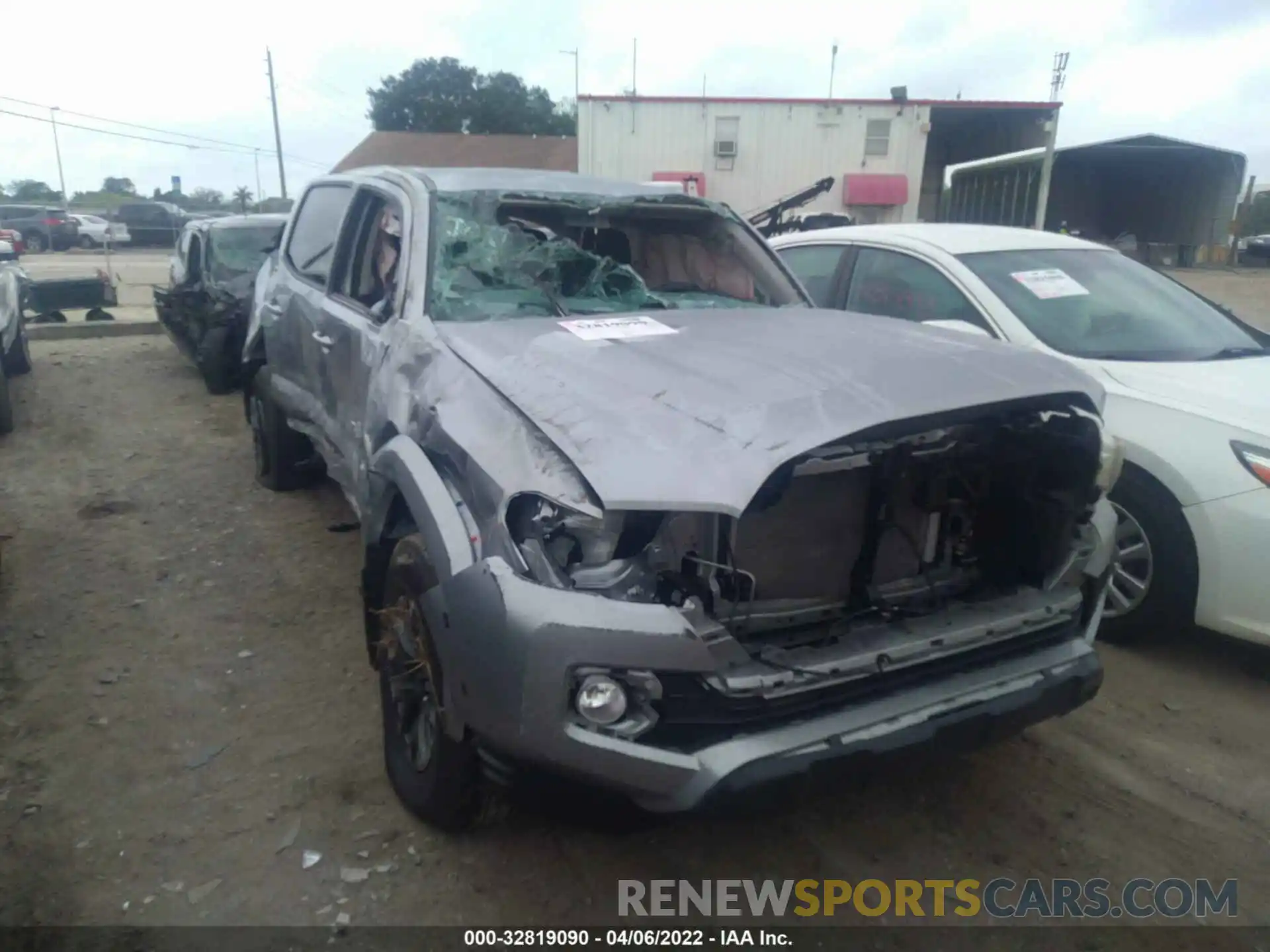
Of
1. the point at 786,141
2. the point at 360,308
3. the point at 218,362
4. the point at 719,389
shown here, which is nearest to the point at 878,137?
the point at 786,141

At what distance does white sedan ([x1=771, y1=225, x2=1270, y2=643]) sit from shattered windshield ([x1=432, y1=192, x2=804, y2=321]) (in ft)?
3.36

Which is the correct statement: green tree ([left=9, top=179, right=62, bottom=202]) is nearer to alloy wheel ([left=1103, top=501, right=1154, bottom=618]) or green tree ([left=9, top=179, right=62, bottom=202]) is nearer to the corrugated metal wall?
the corrugated metal wall

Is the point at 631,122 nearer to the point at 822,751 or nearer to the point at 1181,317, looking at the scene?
the point at 1181,317

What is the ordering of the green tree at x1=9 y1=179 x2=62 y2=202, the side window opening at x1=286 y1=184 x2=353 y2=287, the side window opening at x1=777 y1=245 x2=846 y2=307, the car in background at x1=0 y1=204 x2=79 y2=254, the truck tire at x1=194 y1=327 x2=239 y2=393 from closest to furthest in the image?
the side window opening at x1=286 y1=184 x2=353 y2=287
the side window opening at x1=777 y1=245 x2=846 y2=307
the truck tire at x1=194 y1=327 x2=239 y2=393
the car in background at x1=0 y1=204 x2=79 y2=254
the green tree at x1=9 y1=179 x2=62 y2=202

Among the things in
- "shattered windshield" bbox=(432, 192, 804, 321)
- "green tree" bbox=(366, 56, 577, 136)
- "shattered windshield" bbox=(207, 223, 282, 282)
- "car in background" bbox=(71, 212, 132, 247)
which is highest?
"green tree" bbox=(366, 56, 577, 136)

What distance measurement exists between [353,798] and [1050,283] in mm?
3885

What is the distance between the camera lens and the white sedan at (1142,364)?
346 cm

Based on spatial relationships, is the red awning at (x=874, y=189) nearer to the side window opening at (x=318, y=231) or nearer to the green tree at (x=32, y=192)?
the side window opening at (x=318, y=231)

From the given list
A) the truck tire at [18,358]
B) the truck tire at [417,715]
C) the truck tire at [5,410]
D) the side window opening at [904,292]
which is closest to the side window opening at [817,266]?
→ the side window opening at [904,292]

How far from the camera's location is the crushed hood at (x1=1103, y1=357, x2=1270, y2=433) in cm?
356

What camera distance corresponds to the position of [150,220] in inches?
1293

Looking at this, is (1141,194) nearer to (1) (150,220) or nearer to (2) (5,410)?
(2) (5,410)

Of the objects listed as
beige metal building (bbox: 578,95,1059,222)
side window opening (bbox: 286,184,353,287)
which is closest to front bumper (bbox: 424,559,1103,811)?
side window opening (bbox: 286,184,353,287)

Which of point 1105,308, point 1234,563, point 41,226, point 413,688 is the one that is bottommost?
point 41,226
